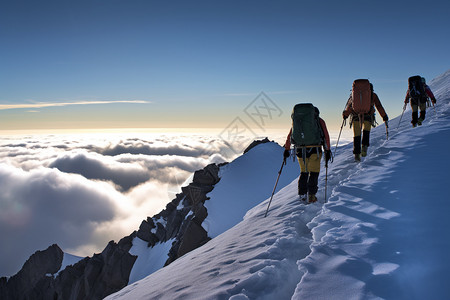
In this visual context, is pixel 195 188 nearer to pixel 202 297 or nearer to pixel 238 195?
pixel 238 195

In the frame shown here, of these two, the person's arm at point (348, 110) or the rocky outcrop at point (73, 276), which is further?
the rocky outcrop at point (73, 276)

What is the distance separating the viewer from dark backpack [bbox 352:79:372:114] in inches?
381

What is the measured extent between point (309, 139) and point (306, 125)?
0.38 meters

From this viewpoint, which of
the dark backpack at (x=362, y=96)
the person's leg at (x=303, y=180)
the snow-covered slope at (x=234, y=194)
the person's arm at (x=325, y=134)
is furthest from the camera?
the snow-covered slope at (x=234, y=194)

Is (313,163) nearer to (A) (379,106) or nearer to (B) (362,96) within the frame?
(B) (362,96)

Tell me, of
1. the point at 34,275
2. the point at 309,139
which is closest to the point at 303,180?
the point at 309,139

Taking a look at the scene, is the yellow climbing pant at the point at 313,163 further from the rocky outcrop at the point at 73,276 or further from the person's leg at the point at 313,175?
the rocky outcrop at the point at 73,276

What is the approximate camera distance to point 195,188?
44.1 metres

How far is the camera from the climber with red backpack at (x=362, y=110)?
382 inches

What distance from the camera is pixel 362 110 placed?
9773 millimetres

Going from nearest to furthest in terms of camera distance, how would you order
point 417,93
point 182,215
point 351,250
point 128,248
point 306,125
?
point 351,250
point 306,125
point 417,93
point 182,215
point 128,248

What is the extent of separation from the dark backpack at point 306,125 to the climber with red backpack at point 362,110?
11.9ft

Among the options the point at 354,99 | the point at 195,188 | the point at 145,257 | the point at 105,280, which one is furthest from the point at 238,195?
the point at 354,99

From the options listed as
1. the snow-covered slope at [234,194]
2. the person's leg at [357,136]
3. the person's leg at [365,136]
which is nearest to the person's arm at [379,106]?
the person's leg at [365,136]
